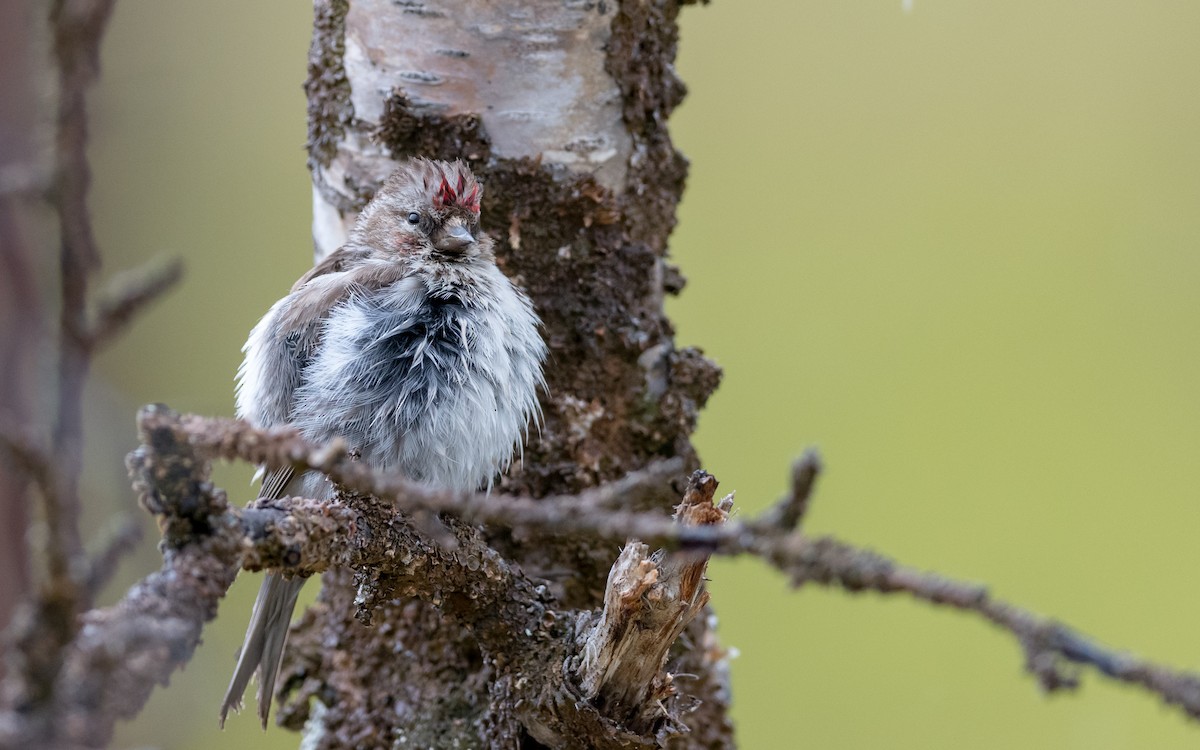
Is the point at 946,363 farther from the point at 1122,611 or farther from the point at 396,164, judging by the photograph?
the point at 396,164

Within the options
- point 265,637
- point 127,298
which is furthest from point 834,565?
point 265,637

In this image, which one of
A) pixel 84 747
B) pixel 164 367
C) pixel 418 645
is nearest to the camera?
pixel 84 747

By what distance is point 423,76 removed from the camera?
192cm

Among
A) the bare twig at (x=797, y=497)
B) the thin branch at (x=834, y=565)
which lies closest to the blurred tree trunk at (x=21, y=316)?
the thin branch at (x=834, y=565)

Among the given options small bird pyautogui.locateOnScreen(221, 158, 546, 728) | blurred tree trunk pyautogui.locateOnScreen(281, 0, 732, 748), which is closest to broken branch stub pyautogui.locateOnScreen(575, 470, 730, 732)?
blurred tree trunk pyautogui.locateOnScreen(281, 0, 732, 748)

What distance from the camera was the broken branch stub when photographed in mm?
1376

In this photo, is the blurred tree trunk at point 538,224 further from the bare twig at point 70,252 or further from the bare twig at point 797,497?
the bare twig at point 70,252

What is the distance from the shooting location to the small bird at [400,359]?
181cm

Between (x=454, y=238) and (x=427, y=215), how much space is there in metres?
0.06

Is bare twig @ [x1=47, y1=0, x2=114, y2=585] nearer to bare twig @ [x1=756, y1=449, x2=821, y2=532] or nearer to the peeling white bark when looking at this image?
bare twig @ [x1=756, y1=449, x2=821, y2=532]

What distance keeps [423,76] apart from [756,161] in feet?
7.64

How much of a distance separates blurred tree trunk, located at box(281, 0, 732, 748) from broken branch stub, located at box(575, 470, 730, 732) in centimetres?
33

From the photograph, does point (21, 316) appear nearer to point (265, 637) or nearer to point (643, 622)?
point (643, 622)

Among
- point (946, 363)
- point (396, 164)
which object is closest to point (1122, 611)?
point (946, 363)
